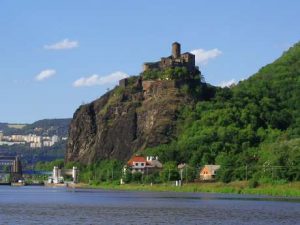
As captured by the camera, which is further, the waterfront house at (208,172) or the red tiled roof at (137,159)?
the red tiled roof at (137,159)

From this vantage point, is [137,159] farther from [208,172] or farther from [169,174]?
[208,172]

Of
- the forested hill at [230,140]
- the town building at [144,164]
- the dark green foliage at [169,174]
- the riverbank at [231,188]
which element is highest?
the forested hill at [230,140]

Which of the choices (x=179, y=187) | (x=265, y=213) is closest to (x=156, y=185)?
(x=179, y=187)

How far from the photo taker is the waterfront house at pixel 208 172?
15295 centimetres

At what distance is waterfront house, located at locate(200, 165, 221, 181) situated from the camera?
152950 millimetres

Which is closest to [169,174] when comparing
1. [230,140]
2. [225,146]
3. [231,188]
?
[225,146]

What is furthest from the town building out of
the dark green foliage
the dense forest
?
the dark green foliage

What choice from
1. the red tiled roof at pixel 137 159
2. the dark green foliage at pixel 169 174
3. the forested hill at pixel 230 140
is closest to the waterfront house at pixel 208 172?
the forested hill at pixel 230 140

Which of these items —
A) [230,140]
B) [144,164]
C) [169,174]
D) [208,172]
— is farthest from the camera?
[230,140]

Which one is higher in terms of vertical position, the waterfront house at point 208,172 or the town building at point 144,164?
the town building at point 144,164

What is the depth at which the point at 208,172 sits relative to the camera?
157 metres

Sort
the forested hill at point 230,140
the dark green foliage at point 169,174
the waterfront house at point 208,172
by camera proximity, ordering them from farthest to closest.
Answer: the dark green foliage at point 169,174, the waterfront house at point 208,172, the forested hill at point 230,140

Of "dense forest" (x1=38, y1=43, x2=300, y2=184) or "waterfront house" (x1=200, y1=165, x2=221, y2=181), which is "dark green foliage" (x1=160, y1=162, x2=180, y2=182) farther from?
"waterfront house" (x1=200, y1=165, x2=221, y2=181)

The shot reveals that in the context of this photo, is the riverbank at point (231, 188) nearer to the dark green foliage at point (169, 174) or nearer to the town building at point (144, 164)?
the dark green foliage at point (169, 174)
